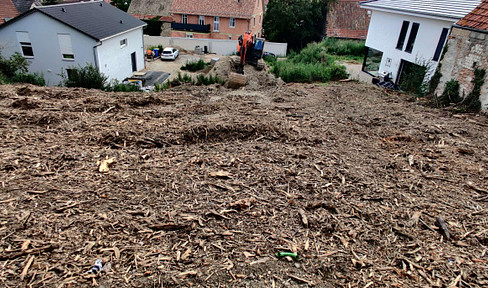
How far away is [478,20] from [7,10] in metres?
40.1

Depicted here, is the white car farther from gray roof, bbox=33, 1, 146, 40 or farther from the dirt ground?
the dirt ground

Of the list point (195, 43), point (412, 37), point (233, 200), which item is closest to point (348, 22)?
point (195, 43)

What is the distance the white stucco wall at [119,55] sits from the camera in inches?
866

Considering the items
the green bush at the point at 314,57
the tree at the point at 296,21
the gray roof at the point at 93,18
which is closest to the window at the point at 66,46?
the gray roof at the point at 93,18

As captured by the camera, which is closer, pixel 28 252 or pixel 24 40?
pixel 28 252

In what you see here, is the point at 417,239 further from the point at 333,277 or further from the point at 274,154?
the point at 274,154

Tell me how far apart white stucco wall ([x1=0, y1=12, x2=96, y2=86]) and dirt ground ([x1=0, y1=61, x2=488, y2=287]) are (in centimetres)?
1384

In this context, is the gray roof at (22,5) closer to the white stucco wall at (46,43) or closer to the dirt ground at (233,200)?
the white stucco wall at (46,43)

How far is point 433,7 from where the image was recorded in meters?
17.8

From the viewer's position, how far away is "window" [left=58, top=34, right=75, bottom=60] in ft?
Answer: 69.1

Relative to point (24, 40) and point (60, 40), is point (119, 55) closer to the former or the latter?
point (60, 40)

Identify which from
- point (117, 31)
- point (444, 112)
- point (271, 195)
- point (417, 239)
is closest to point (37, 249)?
point (271, 195)

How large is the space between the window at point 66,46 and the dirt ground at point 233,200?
47.0 ft

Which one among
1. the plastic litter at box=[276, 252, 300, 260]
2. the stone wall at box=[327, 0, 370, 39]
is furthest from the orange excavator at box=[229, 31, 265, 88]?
the stone wall at box=[327, 0, 370, 39]
